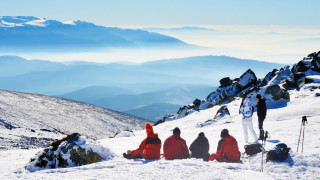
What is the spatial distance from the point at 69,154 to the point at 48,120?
67.6 m

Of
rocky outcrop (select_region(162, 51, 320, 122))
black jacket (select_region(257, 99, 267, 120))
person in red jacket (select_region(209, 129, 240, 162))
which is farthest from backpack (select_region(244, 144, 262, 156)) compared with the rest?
rocky outcrop (select_region(162, 51, 320, 122))

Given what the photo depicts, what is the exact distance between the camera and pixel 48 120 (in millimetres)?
72750

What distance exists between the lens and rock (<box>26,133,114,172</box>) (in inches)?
419

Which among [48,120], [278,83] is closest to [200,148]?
[278,83]

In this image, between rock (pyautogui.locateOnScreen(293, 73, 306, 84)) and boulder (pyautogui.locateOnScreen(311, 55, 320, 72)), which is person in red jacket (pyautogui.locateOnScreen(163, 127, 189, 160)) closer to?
rock (pyautogui.locateOnScreen(293, 73, 306, 84))

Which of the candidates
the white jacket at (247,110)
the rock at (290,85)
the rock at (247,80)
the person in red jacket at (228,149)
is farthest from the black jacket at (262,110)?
the rock at (247,80)

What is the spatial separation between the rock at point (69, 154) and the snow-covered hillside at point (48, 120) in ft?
93.8

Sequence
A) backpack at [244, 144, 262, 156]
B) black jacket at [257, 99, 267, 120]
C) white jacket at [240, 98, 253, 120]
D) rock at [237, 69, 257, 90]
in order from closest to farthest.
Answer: backpack at [244, 144, 262, 156] < white jacket at [240, 98, 253, 120] < black jacket at [257, 99, 267, 120] < rock at [237, 69, 257, 90]

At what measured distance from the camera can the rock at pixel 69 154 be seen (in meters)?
10.6

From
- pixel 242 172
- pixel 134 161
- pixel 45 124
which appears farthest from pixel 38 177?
pixel 45 124

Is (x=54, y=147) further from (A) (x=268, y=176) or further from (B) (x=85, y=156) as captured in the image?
(A) (x=268, y=176)

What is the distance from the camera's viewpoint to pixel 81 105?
350ft

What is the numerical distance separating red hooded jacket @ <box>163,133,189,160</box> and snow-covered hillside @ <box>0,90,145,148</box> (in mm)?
30883

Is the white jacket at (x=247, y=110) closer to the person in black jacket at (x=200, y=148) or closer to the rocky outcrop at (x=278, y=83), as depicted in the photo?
the person in black jacket at (x=200, y=148)
